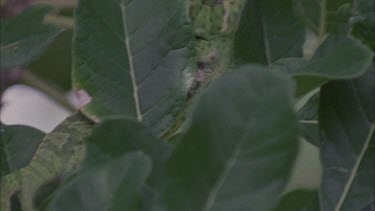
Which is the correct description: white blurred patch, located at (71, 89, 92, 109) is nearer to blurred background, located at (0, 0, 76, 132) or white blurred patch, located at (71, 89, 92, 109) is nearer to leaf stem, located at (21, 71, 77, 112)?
blurred background, located at (0, 0, 76, 132)

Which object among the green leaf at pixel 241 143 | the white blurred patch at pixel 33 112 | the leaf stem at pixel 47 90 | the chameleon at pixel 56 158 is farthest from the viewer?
the white blurred patch at pixel 33 112

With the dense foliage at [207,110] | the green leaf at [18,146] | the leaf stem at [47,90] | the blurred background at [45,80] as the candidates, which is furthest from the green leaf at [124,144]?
the leaf stem at [47,90]

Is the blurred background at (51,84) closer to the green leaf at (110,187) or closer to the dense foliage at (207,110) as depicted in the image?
the dense foliage at (207,110)

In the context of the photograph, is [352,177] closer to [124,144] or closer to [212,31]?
[124,144]

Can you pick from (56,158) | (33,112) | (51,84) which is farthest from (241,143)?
A: (33,112)

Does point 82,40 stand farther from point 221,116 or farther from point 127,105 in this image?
point 221,116
